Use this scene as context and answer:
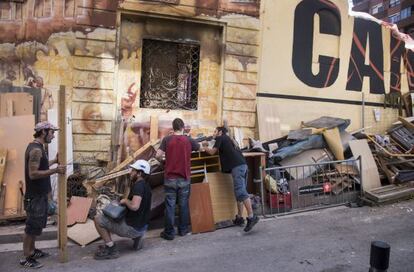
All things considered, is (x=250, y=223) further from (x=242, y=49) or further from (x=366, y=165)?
(x=242, y=49)

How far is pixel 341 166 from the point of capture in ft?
29.1

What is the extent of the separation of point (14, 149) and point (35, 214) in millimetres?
2218

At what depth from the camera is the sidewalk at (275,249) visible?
17.7 ft

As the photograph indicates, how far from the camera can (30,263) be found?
5.41m

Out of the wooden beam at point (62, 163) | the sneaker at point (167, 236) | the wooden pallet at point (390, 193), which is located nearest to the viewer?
the wooden beam at point (62, 163)

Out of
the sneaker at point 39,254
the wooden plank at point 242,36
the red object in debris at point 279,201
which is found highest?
Result: the wooden plank at point 242,36

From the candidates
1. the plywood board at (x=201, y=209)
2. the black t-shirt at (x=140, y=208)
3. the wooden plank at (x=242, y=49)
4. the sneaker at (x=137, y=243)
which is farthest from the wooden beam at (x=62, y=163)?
the wooden plank at (x=242, y=49)

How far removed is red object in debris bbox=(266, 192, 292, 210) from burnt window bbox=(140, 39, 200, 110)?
271cm

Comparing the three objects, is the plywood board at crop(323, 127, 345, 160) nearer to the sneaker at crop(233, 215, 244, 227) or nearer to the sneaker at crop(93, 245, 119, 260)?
the sneaker at crop(233, 215, 244, 227)

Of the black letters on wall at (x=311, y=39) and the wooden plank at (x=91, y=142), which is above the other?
the black letters on wall at (x=311, y=39)

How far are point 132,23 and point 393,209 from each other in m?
6.22

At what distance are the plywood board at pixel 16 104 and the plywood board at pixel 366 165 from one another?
6455 mm

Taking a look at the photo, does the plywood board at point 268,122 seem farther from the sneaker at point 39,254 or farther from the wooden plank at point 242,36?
the sneaker at point 39,254

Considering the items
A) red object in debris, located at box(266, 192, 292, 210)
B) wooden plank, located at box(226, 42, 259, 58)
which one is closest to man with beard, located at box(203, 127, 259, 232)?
red object in debris, located at box(266, 192, 292, 210)
